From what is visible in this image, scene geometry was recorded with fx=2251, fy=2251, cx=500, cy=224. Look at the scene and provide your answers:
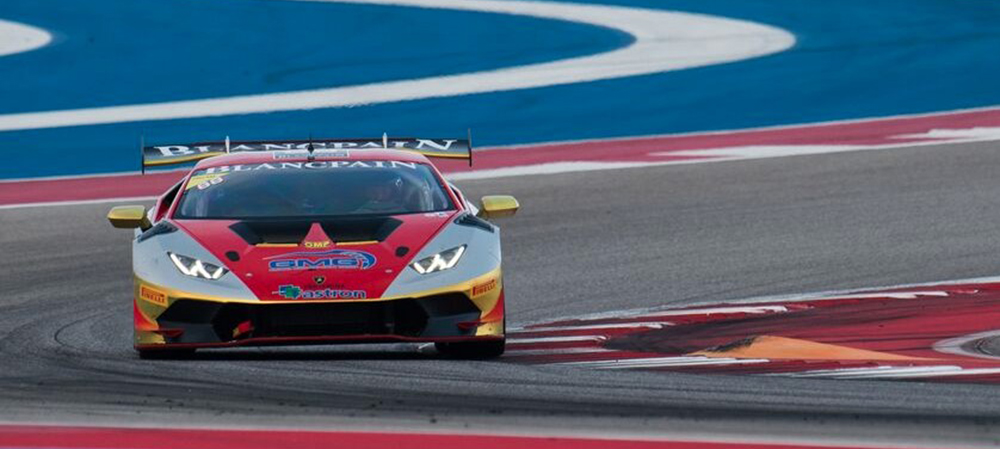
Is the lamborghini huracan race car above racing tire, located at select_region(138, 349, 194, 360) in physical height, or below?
above

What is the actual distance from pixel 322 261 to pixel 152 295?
0.77 meters

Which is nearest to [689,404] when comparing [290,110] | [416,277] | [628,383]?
[628,383]

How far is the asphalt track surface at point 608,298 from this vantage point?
750 cm

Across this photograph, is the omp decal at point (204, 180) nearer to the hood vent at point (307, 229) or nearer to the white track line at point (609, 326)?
the hood vent at point (307, 229)

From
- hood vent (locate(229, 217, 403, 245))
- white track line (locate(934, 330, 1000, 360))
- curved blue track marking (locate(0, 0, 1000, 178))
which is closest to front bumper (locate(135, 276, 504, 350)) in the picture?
hood vent (locate(229, 217, 403, 245))

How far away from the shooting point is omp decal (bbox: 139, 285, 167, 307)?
9602mm

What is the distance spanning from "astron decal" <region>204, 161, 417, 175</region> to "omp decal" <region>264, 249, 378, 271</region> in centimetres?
136

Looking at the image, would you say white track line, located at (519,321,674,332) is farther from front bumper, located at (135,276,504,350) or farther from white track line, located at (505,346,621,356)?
front bumper, located at (135,276,504,350)

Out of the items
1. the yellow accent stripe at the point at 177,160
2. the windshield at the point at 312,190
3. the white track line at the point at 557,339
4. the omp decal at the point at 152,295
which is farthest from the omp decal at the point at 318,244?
the yellow accent stripe at the point at 177,160

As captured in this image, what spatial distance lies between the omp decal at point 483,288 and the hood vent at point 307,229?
0.46m

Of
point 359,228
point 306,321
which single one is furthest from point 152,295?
point 359,228

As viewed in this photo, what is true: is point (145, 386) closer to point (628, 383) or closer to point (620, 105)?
point (628, 383)

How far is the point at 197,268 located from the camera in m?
9.62

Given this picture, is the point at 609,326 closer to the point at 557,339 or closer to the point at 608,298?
the point at 557,339
